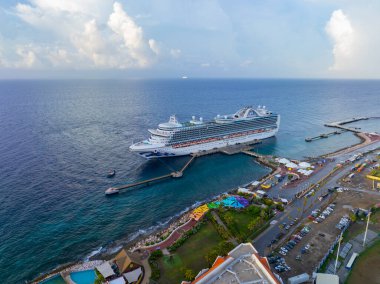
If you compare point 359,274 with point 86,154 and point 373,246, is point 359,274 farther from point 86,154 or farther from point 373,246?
point 86,154

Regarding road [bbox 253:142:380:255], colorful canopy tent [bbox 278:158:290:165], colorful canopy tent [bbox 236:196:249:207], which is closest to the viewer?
road [bbox 253:142:380:255]

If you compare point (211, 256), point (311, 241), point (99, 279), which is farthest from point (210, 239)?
point (99, 279)

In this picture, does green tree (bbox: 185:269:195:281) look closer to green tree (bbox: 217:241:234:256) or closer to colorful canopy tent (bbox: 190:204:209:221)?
green tree (bbox: 217:241:234:256)

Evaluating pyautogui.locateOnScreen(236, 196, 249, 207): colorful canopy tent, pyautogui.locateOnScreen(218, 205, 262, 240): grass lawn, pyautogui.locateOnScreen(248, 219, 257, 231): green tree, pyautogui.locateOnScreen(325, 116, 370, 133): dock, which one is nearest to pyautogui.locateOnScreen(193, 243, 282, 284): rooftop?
pyautogui.locateOnScreen(218, 205, 262, 240): grass lawn

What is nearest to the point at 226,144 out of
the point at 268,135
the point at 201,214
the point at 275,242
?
the point at 268,135

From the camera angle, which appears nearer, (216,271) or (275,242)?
(216,271)
